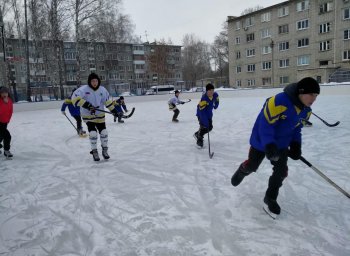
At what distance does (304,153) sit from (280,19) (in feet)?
95.5

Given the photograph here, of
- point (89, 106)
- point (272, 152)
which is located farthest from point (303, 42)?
point (272, 152)

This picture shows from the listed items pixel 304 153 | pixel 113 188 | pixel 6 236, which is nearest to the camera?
pixel 6 236

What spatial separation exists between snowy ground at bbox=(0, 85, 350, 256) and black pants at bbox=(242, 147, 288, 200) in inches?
9.3

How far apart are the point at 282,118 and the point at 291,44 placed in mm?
30115

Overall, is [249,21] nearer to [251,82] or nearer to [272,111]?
[251,82]

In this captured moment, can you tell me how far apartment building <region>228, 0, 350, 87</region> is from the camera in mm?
25625

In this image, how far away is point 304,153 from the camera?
15.3 ft

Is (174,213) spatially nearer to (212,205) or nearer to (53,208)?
(212,205)

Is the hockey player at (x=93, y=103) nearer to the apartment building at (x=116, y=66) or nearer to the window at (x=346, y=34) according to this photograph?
the window at (x=346, y=34)

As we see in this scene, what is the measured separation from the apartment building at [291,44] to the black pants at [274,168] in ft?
74.2

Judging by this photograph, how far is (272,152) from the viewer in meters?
2.27

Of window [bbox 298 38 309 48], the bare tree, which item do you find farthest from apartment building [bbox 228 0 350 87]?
the bare tree

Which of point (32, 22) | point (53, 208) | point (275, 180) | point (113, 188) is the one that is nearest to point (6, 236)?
point (53, 208)

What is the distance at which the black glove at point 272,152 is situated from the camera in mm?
2268
